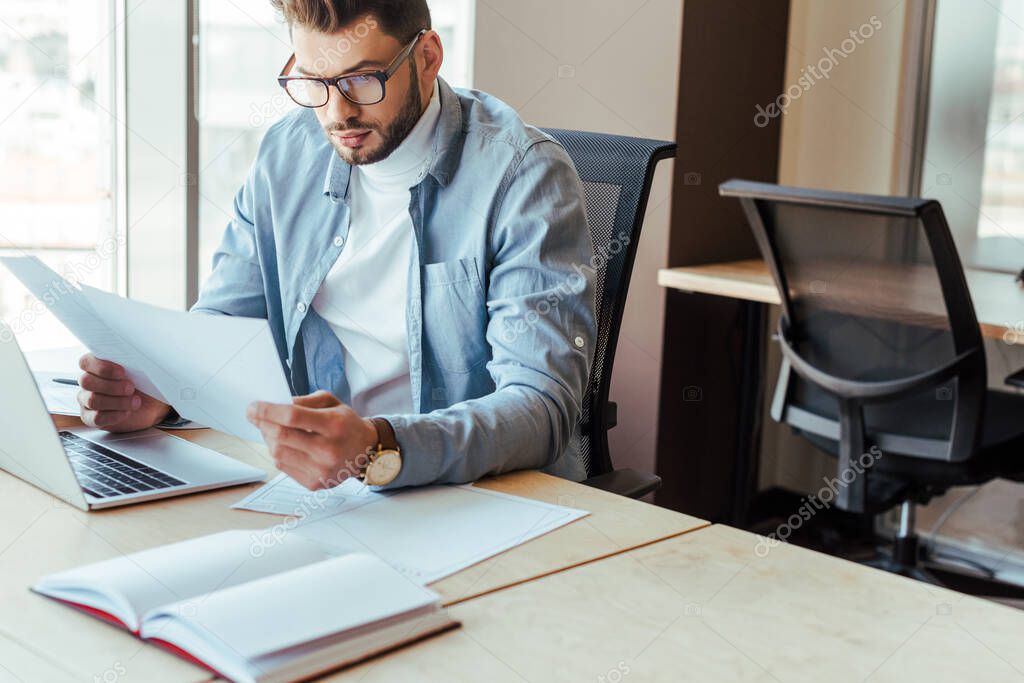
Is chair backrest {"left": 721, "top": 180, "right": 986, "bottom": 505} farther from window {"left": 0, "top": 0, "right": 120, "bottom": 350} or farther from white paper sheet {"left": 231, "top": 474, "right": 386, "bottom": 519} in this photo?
window {"left": 0, "top": 0, "right": 120, "bottom": 350}

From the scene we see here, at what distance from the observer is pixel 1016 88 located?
9.16 feet

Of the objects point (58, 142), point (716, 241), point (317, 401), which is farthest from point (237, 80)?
point (317, 401)

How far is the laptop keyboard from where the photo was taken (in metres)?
1.09

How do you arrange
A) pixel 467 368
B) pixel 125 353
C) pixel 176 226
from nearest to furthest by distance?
pixel 125 353 → pixel 467 368 → pixel 176 226

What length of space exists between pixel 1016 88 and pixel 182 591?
2.62 m

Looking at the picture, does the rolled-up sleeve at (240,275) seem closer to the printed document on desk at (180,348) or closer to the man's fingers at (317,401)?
the printed document on desk at (180,348)

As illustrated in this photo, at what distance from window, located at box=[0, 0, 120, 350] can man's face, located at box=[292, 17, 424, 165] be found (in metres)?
1.17

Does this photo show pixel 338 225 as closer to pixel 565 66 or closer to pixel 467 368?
pixel 467 368

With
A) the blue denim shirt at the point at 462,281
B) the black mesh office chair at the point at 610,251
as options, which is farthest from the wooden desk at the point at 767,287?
the blue denim shirt at the point at 462,281

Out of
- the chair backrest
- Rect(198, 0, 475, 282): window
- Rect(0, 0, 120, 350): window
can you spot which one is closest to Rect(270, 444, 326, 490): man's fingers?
the chair backrest

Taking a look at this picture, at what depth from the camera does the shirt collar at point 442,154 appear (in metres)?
1.49

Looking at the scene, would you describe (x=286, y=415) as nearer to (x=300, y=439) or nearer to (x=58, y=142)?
(x=300, y=439)

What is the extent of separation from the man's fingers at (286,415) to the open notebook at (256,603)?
0.15 meters

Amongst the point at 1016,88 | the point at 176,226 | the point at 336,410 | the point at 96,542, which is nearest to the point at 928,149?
the point at 1016,88
